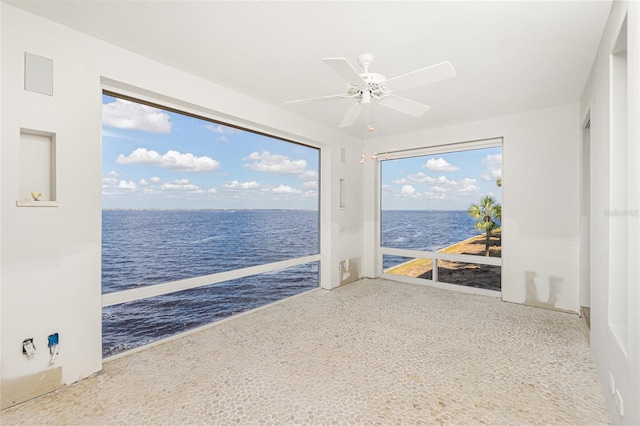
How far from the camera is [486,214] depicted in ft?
15.1

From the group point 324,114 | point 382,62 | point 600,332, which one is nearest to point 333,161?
point 324,114

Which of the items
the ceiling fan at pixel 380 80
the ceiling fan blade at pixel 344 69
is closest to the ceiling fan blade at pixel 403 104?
the ceiling fan at pixel 380 80

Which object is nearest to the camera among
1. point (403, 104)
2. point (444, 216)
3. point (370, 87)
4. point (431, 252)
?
point (370, 87)

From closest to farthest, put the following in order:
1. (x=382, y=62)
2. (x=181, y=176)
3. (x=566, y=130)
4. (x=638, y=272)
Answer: (x=638, y=272) < (x=382, y=62) < (x=566, y=130) < (x=181, y=176)

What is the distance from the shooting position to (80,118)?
2.18 m

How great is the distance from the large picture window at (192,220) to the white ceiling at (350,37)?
0.72m

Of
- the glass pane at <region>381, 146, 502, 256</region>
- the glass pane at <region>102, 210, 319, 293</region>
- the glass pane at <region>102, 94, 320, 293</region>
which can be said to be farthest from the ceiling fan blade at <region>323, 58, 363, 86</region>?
the glass pane at <region>381, 146, 502, 256</region>

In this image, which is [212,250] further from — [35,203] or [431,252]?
[431,252]

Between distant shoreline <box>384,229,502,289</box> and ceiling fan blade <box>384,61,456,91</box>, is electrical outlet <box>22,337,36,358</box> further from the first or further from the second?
distant shoreline <box>384,229,502,289</box>

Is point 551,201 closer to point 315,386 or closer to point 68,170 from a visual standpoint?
point 315,386

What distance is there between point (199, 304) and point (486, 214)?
212 inches

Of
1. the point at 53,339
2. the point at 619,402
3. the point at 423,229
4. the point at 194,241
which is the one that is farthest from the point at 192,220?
→ the point at 619,402

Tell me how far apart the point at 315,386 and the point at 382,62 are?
2.76 metres

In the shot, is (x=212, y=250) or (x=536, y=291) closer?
(x=536, y=291)
